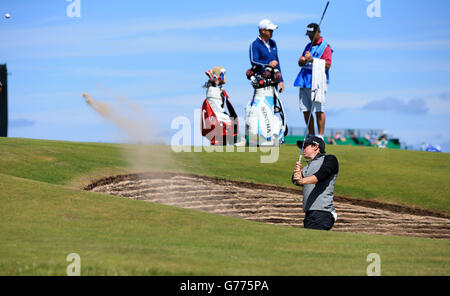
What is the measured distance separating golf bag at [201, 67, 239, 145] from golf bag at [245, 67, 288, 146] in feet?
3.22

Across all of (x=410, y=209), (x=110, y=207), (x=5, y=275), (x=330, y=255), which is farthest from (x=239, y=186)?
(x=5, y=275)

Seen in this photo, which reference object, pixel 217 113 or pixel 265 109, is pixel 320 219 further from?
pixel 217 113

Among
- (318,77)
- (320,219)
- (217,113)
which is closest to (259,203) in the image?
(318,77)

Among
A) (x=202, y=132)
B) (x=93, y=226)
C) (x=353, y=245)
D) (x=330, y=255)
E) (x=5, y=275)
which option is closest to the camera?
(x=5, y=275)

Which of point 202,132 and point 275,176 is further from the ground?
point 202,132

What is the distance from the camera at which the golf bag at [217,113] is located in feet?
75.8

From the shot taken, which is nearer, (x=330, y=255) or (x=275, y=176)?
(x=330, y=255)

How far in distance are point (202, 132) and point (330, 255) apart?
48.4 feet

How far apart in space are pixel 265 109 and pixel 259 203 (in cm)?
592

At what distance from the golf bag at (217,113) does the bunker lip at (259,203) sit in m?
4.48

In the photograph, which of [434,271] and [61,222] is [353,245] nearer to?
[434,271]

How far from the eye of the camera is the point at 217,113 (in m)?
23.2

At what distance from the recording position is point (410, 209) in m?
17.9

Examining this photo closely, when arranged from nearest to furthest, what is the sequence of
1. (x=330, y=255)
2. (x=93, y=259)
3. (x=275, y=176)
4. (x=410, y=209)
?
1. (x=93, y=259)
2. (x=330, y=255)
3. (x=410, y=209)
4. (x=275, y=176)
